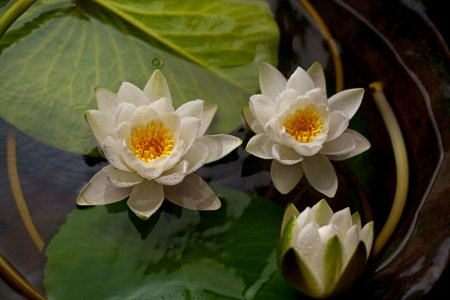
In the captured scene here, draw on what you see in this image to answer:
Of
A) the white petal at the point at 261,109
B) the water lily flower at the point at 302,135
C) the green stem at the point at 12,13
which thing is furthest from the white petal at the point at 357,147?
→ the green stem at the point at 12,13

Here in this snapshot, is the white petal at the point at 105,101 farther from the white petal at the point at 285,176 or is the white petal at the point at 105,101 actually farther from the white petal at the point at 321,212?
the white petal at the point at 321,212

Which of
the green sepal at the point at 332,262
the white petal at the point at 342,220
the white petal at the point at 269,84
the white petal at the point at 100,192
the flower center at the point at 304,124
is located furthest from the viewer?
the white petal at the point at 269,84

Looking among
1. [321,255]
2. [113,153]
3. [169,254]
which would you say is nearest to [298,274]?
[321,255]

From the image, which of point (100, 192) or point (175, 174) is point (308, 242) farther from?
point (100, 192)

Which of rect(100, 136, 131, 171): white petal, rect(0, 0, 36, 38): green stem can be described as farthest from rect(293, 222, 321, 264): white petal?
rect(0, 0, 36, 38): green stem

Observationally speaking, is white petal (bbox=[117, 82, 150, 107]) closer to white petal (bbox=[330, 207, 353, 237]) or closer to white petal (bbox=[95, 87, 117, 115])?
white petal (bbox=[95, 87, 117, 115])

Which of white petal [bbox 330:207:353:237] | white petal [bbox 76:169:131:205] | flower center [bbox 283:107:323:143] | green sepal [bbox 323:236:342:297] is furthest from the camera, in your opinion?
flower center [bbox 283:107:323:143]

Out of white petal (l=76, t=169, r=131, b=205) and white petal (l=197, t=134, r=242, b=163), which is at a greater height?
white petal (l=197, t=134, r=242, b=163)
